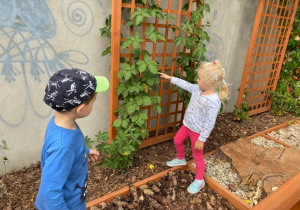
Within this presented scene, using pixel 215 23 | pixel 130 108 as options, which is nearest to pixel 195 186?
pixel 130 108

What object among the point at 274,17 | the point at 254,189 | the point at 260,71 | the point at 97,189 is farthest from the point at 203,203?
the point at 274,17

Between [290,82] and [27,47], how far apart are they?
16.6 feet

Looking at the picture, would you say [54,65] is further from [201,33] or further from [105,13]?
[201,33]

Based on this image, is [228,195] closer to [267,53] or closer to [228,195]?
[228,195]

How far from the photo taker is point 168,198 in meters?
2.10

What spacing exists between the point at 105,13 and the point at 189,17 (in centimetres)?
97

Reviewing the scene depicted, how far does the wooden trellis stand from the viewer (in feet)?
6.77

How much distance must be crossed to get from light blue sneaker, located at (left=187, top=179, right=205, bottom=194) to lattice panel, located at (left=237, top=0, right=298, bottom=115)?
7.61 feet

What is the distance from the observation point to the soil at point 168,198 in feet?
6.51

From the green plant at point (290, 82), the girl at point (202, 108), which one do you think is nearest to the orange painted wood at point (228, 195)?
the girl at point (202, 108)

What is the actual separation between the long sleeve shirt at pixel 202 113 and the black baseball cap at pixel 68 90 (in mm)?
1232

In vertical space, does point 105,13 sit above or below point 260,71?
above

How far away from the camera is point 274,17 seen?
397 centimetres

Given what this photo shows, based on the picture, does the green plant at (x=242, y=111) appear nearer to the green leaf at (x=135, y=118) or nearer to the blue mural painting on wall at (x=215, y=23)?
the blue mural painting on wall at (x=215, y=23)
